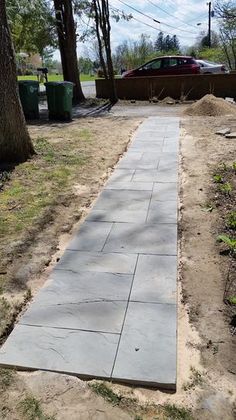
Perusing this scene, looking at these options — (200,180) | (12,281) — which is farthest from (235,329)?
(200,180)

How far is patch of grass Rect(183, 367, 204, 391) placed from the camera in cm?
203

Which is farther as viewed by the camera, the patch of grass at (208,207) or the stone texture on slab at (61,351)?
the patch of grass at (208,207)

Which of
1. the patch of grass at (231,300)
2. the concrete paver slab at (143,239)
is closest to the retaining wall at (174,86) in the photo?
the concrete paver slab at (143,239)

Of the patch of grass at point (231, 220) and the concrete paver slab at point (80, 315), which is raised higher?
the patch of grass at point (231, 220)

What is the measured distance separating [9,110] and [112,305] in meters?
3.93

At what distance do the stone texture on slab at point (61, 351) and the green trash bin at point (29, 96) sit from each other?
893 centimetres

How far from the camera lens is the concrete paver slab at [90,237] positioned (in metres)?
3.50

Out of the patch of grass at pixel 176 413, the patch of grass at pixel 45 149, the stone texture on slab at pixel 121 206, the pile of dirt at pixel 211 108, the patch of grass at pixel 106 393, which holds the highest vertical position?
the pile of dirt at pixel 211 108

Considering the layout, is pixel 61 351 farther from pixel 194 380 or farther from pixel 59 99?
pixel 59 99

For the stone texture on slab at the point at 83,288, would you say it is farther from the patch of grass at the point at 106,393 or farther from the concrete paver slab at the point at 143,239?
the patch of grass at the point at 106,393

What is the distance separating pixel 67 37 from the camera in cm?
1430

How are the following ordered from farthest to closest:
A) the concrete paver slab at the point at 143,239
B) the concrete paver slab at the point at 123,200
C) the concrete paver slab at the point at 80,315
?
the concrete paver slab at the point at 123,200, the concrete paver slab at the point at 143,239, the concrete paver slab at the point at 80,315

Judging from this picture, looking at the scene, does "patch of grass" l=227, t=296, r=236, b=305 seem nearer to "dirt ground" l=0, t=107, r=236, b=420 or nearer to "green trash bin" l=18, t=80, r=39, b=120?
"dirt ground" l=0, t=107, r=236, b=420

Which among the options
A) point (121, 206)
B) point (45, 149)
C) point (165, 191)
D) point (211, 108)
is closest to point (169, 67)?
point (211, 108)
